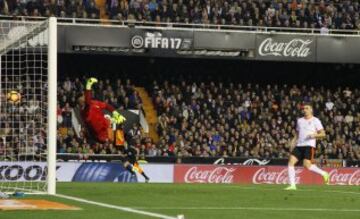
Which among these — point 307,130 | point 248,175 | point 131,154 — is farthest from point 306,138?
point 248,175

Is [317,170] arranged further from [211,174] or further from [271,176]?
[271,176]

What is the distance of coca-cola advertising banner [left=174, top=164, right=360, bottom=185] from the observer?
3022 centimetres

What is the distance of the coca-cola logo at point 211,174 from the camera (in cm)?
3017

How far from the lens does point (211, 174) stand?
99.3 ft

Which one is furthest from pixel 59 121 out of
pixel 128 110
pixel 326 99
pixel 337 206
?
pixel 337 206

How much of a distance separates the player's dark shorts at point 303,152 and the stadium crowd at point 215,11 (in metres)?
18.4

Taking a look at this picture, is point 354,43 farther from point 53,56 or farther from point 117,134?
point 53,56

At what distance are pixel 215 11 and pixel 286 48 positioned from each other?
11.6ft

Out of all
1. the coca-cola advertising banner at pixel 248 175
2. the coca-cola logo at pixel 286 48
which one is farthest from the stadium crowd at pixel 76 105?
the coca-cola logo at pixel 286 48

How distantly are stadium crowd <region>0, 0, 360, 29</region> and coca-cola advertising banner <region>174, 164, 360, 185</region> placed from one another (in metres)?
9.75

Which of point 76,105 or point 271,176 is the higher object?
point 76,105

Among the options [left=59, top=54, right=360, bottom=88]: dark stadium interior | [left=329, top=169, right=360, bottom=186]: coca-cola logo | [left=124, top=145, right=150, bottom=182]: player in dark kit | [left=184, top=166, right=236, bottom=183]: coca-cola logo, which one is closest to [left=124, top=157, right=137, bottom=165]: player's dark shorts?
[left=124, top=145, right=150, bottom=182]: player in dark kit

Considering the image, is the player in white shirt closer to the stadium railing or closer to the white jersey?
the white jersey

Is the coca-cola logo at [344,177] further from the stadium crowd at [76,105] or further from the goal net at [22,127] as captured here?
the goal net at [22,127]
